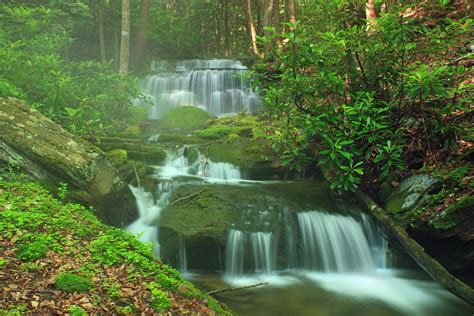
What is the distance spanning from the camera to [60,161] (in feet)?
20.8

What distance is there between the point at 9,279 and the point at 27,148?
3.56 metres

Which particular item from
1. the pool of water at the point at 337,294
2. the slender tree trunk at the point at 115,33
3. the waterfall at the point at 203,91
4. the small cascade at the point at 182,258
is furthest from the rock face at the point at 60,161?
the slender tree trunk at the point at 115,33

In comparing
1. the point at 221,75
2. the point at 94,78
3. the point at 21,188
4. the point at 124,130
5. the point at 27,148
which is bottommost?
the point at 21,188

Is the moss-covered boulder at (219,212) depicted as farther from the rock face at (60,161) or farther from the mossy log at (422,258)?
the mossy log at (422,258)

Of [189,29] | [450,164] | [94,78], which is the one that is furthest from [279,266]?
[189,29]

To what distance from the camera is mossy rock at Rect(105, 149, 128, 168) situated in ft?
30.2

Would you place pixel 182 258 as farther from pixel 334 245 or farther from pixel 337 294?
pixel 334 245

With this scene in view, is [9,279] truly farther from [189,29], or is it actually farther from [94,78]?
[189,29]

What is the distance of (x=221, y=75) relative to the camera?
19.9 metres

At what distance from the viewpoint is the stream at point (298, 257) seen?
571 centimetres

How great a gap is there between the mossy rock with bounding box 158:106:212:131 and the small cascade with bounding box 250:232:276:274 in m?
9.12

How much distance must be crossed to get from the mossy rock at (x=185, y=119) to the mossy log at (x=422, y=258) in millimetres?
9904

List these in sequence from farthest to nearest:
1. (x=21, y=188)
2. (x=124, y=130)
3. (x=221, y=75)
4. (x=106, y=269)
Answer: (x=221, y=75)
(x=124, y=130)
(x=21, y=188)
(x=106, y=269)

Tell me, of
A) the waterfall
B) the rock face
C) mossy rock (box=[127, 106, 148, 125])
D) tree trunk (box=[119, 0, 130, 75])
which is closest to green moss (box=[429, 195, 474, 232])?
the rock face
